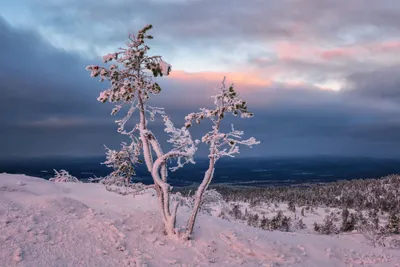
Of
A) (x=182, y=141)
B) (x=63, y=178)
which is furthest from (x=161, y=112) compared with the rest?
(x=63, y=178)

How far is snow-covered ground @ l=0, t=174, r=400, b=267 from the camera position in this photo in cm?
1133

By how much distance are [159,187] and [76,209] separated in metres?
3.47

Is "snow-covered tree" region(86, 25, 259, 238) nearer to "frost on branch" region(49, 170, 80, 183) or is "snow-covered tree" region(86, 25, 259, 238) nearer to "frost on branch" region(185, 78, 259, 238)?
"frost on branch" region(185, 78, 259, 238)

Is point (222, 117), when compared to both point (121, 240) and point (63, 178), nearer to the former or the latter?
point (121, 240)

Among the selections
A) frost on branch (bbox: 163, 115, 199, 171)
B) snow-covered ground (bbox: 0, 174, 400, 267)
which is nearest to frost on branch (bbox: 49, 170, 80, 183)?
snow-covered ground (bbox: 0, 174, 400, 267)

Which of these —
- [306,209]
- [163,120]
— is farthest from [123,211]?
[306,209]

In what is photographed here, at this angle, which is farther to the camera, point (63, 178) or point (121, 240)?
point (63, 178)

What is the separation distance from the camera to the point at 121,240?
12.7 metres

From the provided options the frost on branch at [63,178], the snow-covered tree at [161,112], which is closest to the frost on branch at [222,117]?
the snow-covered tree at [161,112]

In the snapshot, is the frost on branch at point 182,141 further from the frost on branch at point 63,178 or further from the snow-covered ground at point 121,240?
the frost on branch at point 63,178

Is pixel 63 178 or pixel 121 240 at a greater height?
pixel 63 178

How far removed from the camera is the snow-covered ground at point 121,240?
11.3 m

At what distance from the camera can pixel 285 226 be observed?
43.1m

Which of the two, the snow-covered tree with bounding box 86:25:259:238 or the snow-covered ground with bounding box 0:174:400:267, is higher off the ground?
the snow-covered tree with bounding box 86:25:259:238
